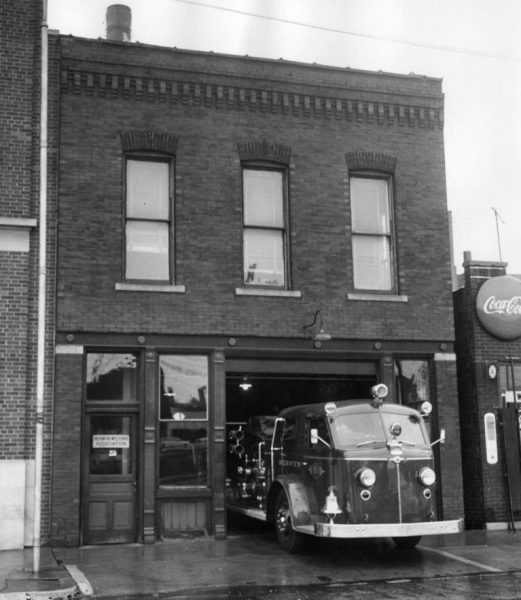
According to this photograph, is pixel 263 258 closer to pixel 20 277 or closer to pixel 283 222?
pixel 283 222

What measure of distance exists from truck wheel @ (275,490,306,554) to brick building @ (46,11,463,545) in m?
1.93

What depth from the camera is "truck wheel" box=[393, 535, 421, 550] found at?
46.9 feet

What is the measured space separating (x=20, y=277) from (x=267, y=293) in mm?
4594

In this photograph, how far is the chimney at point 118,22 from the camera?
19188 millimetres

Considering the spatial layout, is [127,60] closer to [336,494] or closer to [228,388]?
[228,388]

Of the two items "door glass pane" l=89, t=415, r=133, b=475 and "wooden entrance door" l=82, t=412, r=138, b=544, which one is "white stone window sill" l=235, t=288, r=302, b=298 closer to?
"wooden entrance door" l=82, t=412, r=138, b=544

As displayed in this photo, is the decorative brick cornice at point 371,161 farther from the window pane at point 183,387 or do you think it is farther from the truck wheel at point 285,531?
the truck wheel at point 285,531

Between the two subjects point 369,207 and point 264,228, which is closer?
point 264,228

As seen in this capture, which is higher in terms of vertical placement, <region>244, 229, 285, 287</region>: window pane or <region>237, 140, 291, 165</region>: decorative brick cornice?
<region>237, 140, 291, 165</region>: decorative brick cornice

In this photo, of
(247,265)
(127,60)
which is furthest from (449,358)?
(127,60)

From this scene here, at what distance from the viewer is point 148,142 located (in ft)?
53.6

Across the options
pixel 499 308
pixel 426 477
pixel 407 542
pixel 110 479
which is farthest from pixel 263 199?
A: pixel 407 542

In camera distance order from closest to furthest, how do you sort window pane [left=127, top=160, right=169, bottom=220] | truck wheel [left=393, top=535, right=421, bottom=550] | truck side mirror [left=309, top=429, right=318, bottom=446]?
1. truck side mirror [left=309, top=429, right=318, bottom=446]
2. truck wheel [left=393, top=535, right=421, bottom=550]
3. window pane [left=127, top=160, right=169, bottom=220]

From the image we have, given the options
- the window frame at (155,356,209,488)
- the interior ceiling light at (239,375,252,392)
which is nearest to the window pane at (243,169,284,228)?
the window frame at (155,356,209,488)
